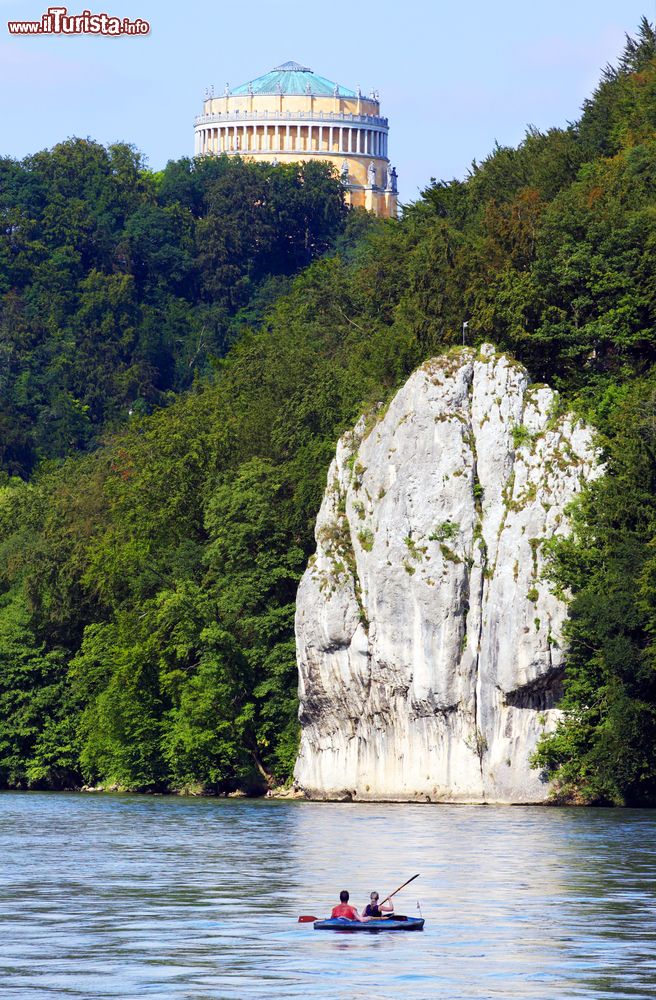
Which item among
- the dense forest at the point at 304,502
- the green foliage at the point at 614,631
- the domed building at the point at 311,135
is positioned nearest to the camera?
the green foliage at the point at 614,631

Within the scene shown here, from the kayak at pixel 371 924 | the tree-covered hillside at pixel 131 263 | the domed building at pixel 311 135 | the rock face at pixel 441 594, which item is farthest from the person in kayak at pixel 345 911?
the domed building at pixel 311 135

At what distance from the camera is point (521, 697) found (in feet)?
223

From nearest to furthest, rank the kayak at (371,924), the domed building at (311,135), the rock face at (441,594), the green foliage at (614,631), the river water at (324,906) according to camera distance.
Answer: the river water at (324,906) < the kayak at (371,924) < the green foliage at (614,631) < the rock face at (441,594) < the domed building at (311,135)

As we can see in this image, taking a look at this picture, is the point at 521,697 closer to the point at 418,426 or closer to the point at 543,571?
the point at 543,571

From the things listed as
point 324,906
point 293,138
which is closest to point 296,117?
point 293,138

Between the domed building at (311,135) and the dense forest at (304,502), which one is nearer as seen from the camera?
the dense forest at (304,502)

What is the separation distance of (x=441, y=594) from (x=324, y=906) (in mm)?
33643

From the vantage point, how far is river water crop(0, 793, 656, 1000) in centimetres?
3048

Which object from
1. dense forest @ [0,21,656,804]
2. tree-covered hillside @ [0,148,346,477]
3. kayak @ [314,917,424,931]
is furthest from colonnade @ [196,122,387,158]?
kayak @ [314,917,424,931]

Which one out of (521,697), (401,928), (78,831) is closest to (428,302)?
(521,697)

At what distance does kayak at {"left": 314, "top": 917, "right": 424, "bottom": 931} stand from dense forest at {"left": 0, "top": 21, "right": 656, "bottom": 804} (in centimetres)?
2802

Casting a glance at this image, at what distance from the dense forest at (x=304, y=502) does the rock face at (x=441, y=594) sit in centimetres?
153

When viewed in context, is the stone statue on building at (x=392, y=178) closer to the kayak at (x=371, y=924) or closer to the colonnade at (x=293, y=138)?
the colonnade at (x=293, y=138)

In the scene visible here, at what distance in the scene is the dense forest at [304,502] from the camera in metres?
65.5
